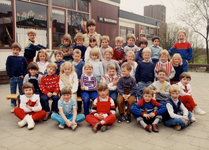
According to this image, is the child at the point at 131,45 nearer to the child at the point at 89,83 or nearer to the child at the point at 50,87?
the child at the point at 89,83

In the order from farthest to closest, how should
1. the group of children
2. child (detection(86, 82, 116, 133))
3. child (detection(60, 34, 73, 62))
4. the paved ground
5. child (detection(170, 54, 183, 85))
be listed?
child (detection(60, 34, 73, 62))
child (detection(170, 54, 183, 85))
the group of children
child (detection(86, 82, 116, 133))
the paved ground

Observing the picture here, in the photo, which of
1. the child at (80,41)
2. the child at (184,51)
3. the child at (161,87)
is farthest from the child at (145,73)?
the child at (80,41)

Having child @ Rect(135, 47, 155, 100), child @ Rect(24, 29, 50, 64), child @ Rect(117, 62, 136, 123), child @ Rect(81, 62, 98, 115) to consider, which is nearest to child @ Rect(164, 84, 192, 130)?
child @ Rect(117, 62, 136, 123)

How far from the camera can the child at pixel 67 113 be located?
3697 millimetres

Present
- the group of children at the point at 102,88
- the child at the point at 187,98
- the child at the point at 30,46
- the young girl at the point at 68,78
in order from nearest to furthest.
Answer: the group of children at the point at 102,88, the child at the point at 187,98, the young girl at the point at 68,78, the child at the point at 30,46

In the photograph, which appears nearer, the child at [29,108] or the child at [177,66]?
the child at [29,108]

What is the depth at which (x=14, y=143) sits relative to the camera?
9.98 feet

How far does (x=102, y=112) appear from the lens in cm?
390

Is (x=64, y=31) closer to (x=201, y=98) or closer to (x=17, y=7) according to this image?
(x=17, y=7)

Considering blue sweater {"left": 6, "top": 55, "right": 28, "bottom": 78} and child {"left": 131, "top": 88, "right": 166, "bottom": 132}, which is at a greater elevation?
blue sweater {"left": 6, "top": 55, "right": 28, "bottom": 78}

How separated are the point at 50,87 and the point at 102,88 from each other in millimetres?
1336

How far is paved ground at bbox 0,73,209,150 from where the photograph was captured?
2.94 m

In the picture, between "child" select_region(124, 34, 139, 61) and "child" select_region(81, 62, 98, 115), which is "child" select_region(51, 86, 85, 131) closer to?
"child" select_region(81, 62, 98, 115)

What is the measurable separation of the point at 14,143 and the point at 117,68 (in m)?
2.83
